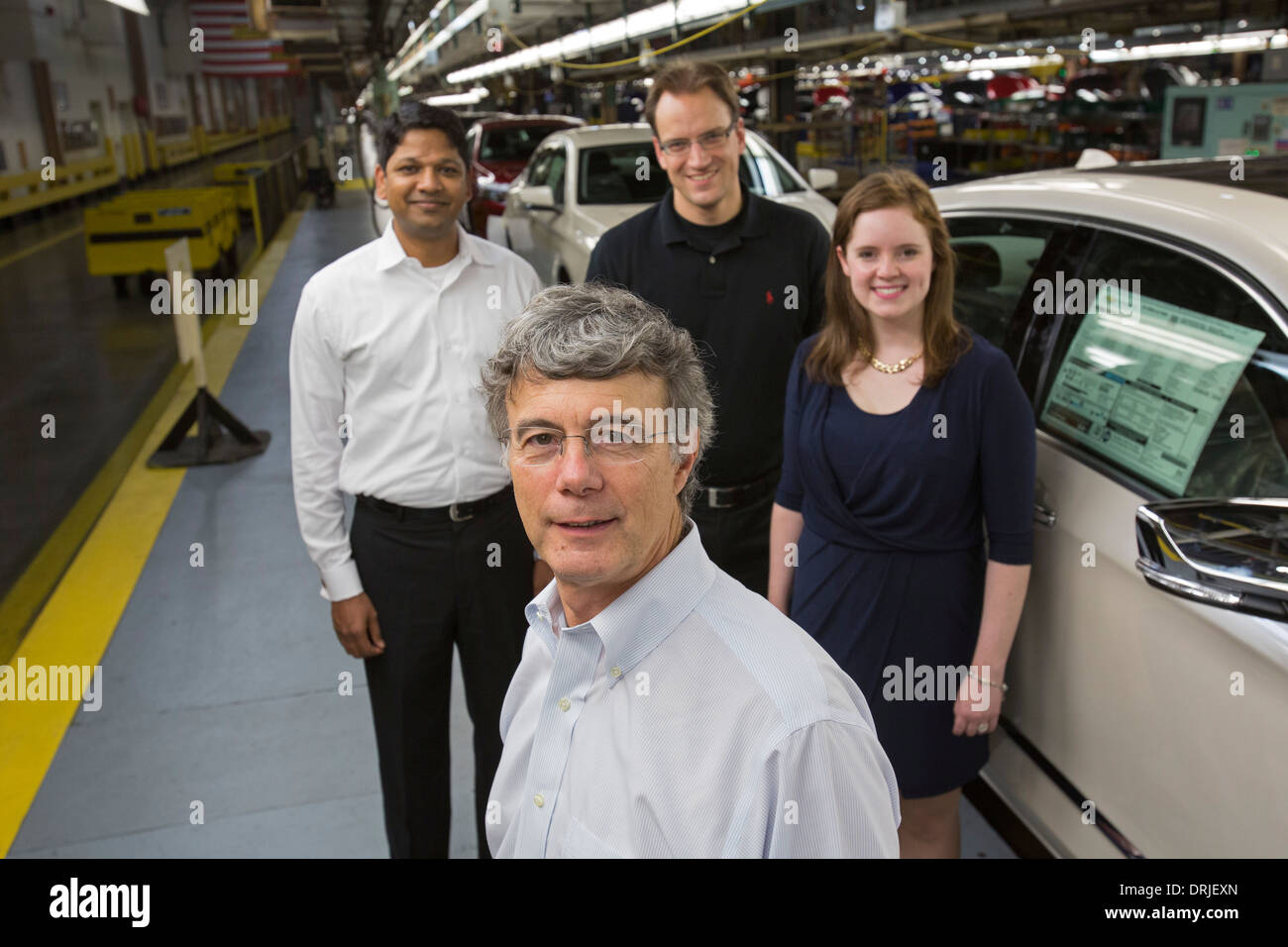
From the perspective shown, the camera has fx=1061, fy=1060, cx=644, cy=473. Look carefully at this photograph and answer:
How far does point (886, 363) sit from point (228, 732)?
251 cm

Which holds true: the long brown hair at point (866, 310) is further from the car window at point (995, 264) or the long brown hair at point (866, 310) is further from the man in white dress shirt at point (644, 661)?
the man in white dress shirt at point (644, 661)

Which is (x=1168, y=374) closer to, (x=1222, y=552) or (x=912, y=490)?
(x=912, y=490)

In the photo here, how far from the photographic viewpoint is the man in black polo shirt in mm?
2588

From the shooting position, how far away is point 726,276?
2635mm

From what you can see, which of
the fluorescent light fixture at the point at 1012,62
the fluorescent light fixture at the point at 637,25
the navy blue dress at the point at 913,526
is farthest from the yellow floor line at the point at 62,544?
the fluorescent light fixture at the point at 1012,62

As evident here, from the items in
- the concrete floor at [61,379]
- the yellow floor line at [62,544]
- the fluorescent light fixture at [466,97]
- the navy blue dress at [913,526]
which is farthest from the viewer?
the fluorescent light fixture at [466,97]

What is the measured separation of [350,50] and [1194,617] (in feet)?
148

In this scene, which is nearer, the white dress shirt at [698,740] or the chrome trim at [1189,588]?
the white dress shirt at [698,740]

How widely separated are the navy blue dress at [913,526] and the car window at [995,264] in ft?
1.90

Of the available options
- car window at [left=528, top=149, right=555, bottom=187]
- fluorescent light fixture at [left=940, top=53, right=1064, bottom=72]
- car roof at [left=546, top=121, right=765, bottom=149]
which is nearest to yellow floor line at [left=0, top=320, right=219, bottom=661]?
car roof at [left=546, top=121, right=765, bottom=149]

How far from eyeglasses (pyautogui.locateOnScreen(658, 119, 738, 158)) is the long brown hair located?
0.44 metres

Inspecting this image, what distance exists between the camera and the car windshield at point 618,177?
8.24 meters

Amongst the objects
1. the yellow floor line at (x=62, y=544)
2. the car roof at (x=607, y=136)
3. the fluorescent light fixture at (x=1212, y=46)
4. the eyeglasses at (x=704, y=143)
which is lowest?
the yellow floor line at (x=62, y=544)

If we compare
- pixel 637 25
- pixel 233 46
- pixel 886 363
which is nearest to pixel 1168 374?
pixel 886 363
